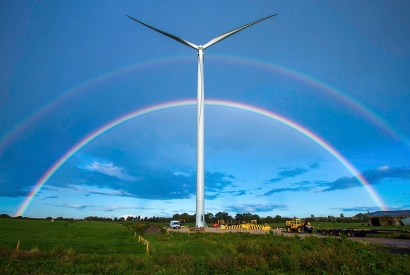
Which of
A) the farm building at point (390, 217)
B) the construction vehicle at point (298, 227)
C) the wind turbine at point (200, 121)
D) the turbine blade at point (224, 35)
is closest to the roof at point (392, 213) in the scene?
the farm building at point (390, 217)

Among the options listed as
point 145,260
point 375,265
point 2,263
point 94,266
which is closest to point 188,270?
point 145,260

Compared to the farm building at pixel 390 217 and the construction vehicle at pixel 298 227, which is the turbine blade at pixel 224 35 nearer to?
the construction vehicle at pixel 298 227

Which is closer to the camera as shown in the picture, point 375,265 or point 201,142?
point 375,265

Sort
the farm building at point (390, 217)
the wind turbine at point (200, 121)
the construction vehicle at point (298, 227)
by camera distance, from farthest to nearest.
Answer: the farm building at point (390, 217) < the wind turbine at point (200, 121) < the construction vehicle at point (298, 227)

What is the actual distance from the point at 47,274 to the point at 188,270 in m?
9.98

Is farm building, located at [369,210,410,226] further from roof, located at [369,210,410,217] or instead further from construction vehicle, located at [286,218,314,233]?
construction vehicle, located at [286,218,314,233]

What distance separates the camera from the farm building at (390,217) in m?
75.9

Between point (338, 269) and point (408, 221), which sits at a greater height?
point (408, 221)

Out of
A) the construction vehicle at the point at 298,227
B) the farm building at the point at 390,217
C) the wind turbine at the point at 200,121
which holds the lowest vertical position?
the construction vehicle at the point at 298,227

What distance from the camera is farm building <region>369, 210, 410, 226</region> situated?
75.9m

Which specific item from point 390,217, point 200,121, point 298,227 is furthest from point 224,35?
point 390,217

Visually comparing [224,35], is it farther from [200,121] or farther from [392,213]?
[392,213]

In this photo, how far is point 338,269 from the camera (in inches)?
813

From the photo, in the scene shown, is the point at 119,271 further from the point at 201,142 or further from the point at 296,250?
the point at 201,142
